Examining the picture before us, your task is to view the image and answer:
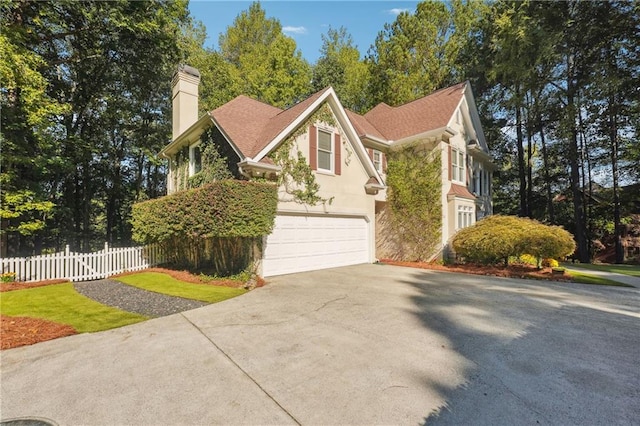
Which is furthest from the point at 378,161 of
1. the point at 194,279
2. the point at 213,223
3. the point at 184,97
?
the point at 194,279

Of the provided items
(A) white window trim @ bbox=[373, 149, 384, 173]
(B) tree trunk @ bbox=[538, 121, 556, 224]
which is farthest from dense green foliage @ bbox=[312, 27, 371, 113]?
(B) tree trunk @ bbox=[538, 121, 556, 224]

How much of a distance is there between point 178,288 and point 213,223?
7.27ft

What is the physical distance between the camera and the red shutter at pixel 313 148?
11625 mm

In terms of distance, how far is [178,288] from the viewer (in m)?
8.87

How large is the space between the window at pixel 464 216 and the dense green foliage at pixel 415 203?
5.15ft

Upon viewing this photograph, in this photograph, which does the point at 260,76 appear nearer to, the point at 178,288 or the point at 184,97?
the point at 184,97

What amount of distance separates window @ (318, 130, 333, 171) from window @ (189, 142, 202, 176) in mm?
5411

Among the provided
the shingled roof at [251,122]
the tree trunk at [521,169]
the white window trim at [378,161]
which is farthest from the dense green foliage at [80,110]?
the tree trunk at [521,169]

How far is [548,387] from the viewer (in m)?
3.32

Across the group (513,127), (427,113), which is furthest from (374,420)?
(513,127)

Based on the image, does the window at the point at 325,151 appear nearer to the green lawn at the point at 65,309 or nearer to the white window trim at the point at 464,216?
the white window trim at the point at 464,216

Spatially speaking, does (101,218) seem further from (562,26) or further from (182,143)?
(562,26)

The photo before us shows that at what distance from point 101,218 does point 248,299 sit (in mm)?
30786

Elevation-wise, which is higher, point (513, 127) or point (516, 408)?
point (513, 127)
